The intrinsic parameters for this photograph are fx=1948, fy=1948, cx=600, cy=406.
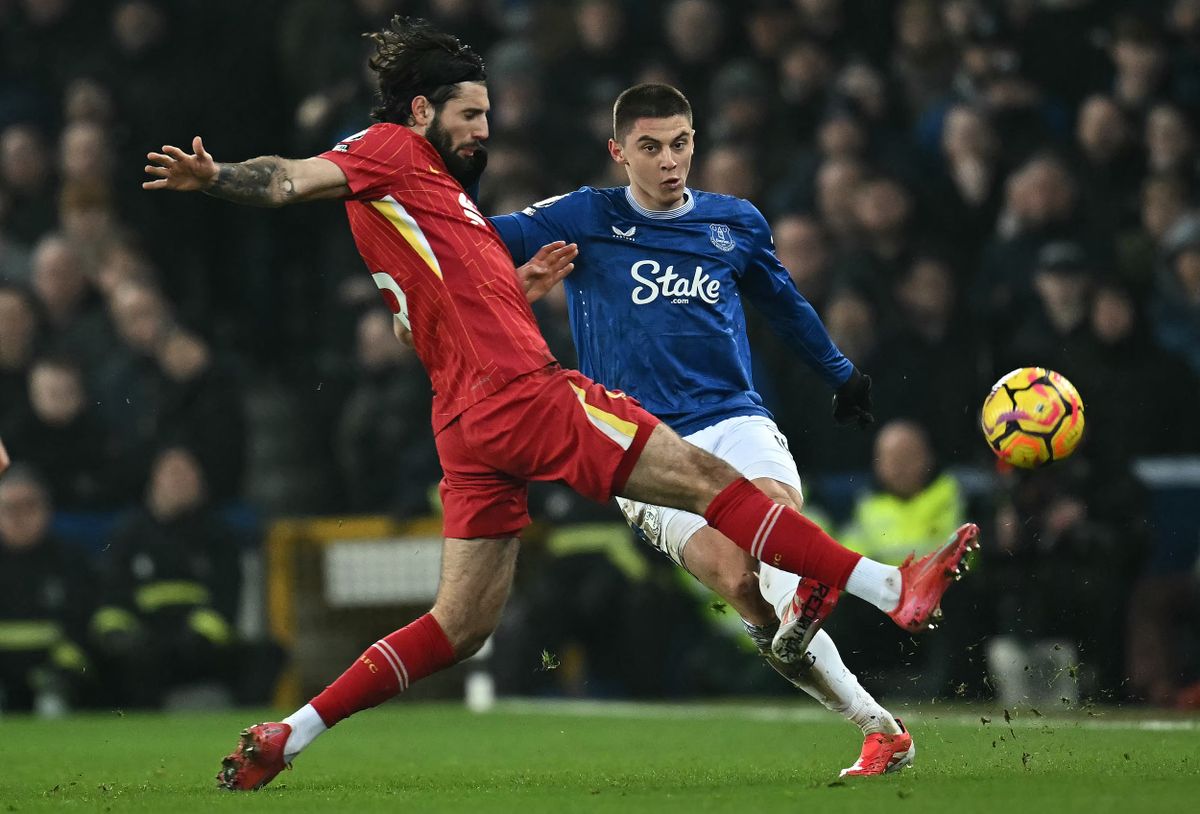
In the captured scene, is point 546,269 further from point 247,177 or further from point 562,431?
point 247,177

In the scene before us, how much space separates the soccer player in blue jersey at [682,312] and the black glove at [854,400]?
23 centimetres

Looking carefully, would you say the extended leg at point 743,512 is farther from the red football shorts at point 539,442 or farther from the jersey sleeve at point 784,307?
the jersey sleeve at point 784,307

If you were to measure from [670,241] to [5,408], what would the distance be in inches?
266

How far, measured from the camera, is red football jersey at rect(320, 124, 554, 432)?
5.78m

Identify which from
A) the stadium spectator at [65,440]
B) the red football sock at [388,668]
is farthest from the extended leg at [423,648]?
the stadium spectator at [65,440]

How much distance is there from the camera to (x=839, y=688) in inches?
248

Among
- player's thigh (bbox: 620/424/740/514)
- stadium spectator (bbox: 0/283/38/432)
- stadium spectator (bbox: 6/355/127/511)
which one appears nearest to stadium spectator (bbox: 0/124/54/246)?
stadium spectator (bbox: 0/283/38/432)

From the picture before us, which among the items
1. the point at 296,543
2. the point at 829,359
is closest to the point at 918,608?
the point at 829,359

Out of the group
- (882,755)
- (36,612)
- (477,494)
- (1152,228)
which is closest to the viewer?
(477,494)

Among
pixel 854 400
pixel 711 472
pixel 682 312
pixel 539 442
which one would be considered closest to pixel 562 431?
pixel 539 442

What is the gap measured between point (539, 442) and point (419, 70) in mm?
1304

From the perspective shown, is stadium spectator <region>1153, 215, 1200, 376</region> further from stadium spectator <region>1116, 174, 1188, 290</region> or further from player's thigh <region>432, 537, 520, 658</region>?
player's thigh <region>432, 537, 520, 658</region>

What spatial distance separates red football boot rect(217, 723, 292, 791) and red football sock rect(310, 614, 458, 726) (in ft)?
0.55

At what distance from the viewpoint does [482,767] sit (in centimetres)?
715
